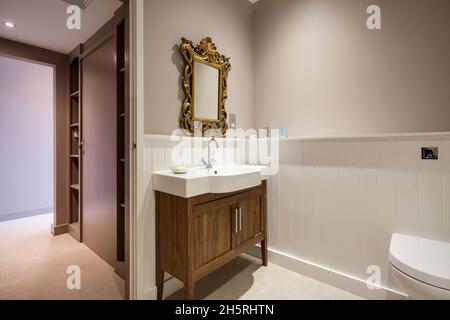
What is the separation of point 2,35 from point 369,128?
360cm

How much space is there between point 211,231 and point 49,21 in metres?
2.39

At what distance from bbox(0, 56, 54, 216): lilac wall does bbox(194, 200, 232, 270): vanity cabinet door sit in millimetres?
3471

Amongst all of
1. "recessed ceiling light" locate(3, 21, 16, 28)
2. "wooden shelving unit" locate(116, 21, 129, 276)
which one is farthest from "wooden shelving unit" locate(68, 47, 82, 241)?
"wooden shelving unit" locate(116, 21, 129, 276)

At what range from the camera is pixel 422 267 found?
1006mm

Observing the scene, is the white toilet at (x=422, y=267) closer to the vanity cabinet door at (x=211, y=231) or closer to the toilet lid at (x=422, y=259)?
the toilet lid at (x=422, y=259)

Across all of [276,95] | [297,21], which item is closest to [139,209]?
[276,95]

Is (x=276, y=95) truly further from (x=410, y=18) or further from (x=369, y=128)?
(x=410, y=18)

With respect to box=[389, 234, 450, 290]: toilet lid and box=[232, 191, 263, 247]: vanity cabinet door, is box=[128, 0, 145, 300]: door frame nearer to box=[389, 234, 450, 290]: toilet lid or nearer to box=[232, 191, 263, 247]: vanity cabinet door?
box=[232, 191, 263, 247]: vanity cabinet door

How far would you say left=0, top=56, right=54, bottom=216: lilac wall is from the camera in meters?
3.14

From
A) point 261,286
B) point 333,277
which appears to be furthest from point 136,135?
point 333,277

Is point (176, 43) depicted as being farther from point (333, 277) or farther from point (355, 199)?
point (333, 277)

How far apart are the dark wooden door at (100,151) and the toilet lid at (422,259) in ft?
6.53

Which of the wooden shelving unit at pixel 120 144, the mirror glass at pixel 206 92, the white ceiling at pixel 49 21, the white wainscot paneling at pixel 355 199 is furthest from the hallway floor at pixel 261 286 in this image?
the white ceiling at pixel 49 21

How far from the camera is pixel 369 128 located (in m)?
1.74
